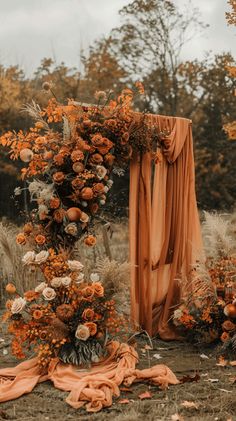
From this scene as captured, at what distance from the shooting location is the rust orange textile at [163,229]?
257 inches

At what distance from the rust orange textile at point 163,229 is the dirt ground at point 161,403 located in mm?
1152

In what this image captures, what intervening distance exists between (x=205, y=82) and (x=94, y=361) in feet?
61.5

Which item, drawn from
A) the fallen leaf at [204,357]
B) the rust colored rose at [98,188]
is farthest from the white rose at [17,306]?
the fallen leaf at [204,357]

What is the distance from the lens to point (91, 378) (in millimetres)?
4848

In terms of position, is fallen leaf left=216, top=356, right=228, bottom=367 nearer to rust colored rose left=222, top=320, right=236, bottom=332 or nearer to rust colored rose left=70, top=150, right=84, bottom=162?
rust colored rose left=222, top=320, right=236, bottom=332

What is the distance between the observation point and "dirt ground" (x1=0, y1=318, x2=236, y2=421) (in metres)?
4.32

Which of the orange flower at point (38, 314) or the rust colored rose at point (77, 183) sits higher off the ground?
the rust colored rose at point (77, 183)

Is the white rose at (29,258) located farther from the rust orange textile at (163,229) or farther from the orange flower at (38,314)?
the rust orange textile at (163,229)

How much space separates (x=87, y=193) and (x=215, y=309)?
1.93 meters

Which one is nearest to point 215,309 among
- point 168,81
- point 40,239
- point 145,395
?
point 145,395

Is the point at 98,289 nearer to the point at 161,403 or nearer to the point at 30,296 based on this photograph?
the point at 30,296

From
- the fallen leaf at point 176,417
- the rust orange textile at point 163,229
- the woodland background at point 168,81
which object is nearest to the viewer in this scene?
the fallen leaf at point 176,417

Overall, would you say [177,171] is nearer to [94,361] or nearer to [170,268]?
[170,268]

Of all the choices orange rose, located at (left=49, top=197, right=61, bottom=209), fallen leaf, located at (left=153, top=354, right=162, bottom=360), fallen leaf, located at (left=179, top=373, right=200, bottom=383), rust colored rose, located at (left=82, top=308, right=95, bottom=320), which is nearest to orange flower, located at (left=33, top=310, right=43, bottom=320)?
rust colored rose, located at (left=82, top=308, right=95, bottom=320)
